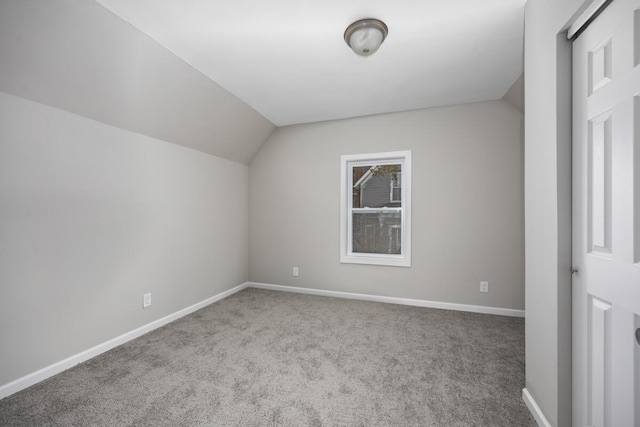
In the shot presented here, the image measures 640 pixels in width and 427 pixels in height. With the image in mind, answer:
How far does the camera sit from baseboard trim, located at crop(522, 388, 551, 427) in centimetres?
141

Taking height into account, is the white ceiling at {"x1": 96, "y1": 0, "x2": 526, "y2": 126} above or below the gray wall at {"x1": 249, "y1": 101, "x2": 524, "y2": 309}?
above

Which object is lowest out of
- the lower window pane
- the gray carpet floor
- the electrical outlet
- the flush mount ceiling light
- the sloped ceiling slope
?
the gray carpet floor

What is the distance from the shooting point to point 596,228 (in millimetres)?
1155

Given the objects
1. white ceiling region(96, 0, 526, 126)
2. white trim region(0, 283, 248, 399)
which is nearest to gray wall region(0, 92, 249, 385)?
white trim region(0, 283, 248, 399)

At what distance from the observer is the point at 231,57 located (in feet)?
7.43

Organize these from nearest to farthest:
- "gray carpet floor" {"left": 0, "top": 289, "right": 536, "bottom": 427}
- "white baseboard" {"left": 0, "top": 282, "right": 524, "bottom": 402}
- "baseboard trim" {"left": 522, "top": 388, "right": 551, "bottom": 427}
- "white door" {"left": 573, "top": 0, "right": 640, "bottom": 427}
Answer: "white door" {"left": 573, "top": 0, "right": 640, "bottom": 427}, "baseboard trim" {"left": 522, "top": 388, "right": 551, "bottom": 427}, "gray carpet floor" {"left": 0, "top": 289, "right": 536, "bottom": 427}, "white baseboard" {"left": 0, "top": 282, "right": 524, "bottom": 402}

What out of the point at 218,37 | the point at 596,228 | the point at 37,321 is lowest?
the point at 37,321

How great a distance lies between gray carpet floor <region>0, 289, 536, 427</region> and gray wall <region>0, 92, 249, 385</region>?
0.30 m

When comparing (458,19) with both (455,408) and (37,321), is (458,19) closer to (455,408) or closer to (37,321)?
(455,408)

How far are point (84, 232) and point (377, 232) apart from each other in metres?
3.10

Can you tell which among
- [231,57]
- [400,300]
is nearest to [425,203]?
[400,300]

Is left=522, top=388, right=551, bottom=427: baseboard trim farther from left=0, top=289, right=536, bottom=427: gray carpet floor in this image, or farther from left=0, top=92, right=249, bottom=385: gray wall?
left=0, top=92, right=249, bottom=385: gray wall

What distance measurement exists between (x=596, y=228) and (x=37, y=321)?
333 cm

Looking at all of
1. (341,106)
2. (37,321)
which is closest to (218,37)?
(341,106)
